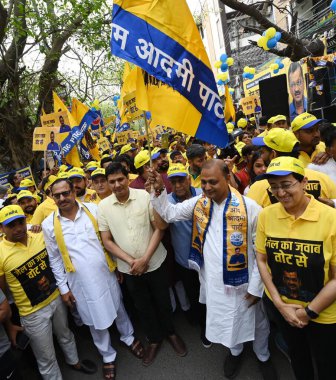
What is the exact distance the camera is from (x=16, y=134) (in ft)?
33.1

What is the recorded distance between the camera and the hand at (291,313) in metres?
1.97

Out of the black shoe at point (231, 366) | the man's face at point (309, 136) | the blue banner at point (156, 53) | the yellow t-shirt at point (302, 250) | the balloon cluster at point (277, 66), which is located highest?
the balloon cluster at point (277, 66)

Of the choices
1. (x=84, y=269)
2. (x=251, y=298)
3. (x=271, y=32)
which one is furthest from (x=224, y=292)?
(x=271, y=32)

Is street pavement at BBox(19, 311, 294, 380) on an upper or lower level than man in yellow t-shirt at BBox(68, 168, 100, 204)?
lower

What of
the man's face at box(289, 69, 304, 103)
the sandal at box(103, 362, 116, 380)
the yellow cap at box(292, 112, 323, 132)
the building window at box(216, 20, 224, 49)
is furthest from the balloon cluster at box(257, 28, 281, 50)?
the building window at box(216, 20, 224, 49)

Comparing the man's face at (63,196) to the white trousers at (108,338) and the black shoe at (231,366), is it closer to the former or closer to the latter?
the white trousers at (108,338)

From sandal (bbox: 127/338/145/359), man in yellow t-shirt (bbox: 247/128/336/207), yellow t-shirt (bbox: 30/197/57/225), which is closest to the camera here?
man in yellow t-shirt (bbox: 247/128/336/207)

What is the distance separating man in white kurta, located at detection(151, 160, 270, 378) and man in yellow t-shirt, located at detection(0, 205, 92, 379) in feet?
3.93

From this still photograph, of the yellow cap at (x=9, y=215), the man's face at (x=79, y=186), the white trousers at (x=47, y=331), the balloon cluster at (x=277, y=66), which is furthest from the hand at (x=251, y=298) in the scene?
the balloon cluster at (x=277, y=66)

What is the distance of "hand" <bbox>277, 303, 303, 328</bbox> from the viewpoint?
1975 mm

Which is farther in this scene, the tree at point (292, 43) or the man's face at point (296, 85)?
the man's face at point (296, 85)

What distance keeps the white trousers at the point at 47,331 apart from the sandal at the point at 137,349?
28.3 inches

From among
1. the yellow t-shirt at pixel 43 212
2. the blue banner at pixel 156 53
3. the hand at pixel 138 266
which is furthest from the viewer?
the yellow t-shirt at pixel 43 212

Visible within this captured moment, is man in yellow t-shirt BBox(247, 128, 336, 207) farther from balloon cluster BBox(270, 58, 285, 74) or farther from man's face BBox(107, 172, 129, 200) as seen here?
balloon cluster BBox(270, 58, 285, 74)
